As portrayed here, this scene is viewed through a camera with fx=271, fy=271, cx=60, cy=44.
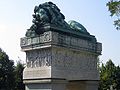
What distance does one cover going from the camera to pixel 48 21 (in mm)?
11391

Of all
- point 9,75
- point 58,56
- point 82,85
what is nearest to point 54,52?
point 58,56

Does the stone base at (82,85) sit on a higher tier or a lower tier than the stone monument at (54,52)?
lower

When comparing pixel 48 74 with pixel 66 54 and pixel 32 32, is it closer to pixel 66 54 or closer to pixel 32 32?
pixel 66 54

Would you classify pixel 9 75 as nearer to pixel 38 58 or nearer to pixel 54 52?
pixel 38 58

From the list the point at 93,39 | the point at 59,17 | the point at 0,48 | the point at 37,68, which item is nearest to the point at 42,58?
the point at 37,68

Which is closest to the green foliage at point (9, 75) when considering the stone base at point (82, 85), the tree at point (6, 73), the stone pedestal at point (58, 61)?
the tree at point (6, 73)

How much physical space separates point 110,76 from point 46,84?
25.9m

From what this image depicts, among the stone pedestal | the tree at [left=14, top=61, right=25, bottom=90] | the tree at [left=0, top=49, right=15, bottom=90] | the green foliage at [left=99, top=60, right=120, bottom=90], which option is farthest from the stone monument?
the green foliage at [left=99, top=60, right=120, bottom=90]

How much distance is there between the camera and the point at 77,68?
12.1 metres

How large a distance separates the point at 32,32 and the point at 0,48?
2184 cm

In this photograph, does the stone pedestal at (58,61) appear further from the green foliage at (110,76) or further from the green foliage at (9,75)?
the green foliage at (110,76)

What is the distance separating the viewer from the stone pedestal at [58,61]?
35.6ft

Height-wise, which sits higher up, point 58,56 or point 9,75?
point 58,56

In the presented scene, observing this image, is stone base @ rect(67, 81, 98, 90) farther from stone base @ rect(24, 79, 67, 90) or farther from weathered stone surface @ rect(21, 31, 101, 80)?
stone base @ rect(24, 79, 67, 90)
